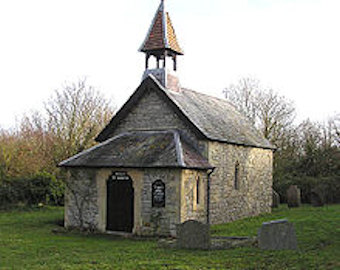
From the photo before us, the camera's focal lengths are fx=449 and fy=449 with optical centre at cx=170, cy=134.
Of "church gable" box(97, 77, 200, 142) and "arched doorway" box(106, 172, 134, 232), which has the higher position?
"church gable" box(97, 77, 200, 142)

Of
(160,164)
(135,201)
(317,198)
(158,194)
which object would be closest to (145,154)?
(160,164)

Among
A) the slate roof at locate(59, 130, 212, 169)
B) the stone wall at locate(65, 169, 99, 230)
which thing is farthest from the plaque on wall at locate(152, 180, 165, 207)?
the stone wall at locate(65, 169, 99, 230)

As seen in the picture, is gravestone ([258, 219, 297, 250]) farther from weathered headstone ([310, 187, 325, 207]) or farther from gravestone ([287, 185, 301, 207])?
gravestone ([287, 185, 301, 207])

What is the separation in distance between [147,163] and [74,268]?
292 inches

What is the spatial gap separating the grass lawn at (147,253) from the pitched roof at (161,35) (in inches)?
360

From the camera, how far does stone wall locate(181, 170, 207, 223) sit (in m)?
17.8

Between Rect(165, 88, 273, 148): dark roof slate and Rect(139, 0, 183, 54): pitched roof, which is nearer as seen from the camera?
Rect(165, 88, 273, 148): dark roof slate

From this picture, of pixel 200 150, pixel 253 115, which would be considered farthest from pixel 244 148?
pixel 253 115

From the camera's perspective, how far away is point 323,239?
14.0 m

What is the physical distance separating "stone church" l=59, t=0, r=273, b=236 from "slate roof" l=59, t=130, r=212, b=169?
0.14ft

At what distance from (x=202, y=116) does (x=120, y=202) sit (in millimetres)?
6112

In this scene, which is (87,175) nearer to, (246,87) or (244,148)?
(244,148)

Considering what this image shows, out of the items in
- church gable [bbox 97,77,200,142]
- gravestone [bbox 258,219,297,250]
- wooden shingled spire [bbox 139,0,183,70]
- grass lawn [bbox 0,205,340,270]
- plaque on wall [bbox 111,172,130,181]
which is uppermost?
wooden shingled spire [bbox 139,0,183,70]

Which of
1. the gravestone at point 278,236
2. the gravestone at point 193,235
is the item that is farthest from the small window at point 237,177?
the gravestone at point 278,236
